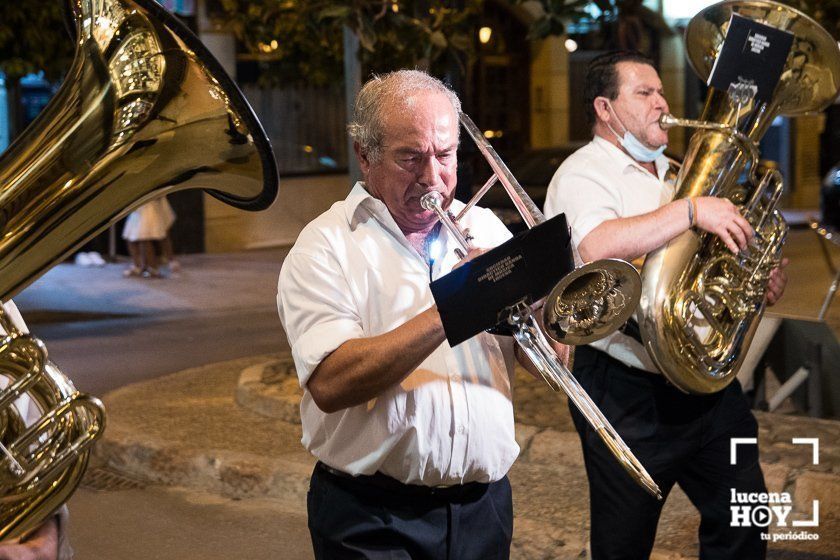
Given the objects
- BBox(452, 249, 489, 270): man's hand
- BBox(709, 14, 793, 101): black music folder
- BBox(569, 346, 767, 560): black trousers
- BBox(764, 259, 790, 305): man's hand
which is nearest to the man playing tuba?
BBox(569, 346, 767, 560): black trousers

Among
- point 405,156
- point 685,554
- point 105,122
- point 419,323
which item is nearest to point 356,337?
point 419,323

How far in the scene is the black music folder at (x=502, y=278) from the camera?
2.22m

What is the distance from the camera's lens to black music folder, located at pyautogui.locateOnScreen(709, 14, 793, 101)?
139 inches

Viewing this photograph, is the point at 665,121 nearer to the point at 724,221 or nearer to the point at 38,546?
the point at 724,221

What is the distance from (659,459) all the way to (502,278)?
1.48 m

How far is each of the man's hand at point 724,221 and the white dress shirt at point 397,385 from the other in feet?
3.04

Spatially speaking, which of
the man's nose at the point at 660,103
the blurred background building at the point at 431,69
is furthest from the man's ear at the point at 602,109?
the blurred background building at the point at 431,69

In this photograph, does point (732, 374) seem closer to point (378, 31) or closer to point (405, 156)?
point (405, 156)

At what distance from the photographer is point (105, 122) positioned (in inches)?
92.5

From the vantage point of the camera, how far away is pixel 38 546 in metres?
2.39

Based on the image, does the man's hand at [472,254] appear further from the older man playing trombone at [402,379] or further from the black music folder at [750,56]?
the black music folder at [750,56]

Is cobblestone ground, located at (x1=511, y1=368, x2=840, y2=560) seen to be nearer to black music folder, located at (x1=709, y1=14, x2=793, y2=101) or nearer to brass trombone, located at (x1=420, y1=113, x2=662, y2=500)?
black music folder, located at (x1=709, y1=14, x2=793, y2=101)

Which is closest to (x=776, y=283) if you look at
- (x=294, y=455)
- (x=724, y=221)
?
(x=724, y=221)

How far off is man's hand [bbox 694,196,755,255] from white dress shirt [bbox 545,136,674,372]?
0.16 meters
